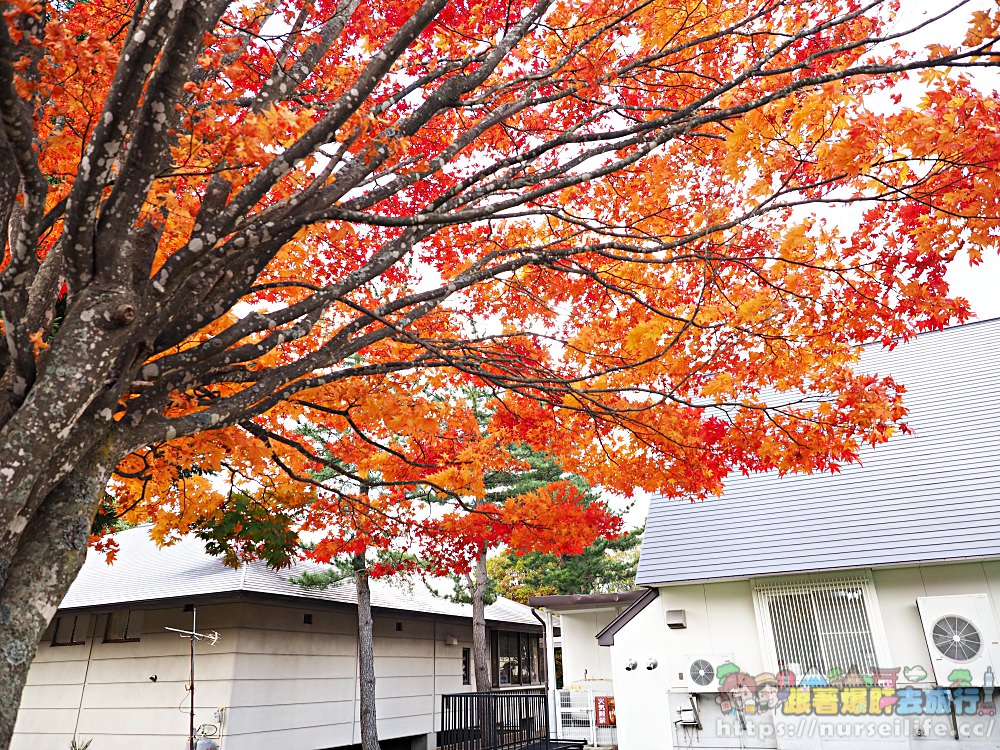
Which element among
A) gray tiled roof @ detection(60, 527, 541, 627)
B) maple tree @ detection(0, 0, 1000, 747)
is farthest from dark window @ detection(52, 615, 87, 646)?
maple tree @ detection(0, 0, 1000, 747)

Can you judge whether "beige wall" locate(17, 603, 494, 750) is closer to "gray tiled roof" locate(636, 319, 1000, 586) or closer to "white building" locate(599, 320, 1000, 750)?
"white building" locate(599, 320, 1000, 750)

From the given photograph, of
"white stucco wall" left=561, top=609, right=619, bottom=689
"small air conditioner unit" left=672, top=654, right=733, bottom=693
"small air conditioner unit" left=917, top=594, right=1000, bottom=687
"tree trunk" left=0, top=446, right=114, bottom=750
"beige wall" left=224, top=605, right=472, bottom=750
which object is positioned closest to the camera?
"tree trunk" left=0, top=446, right=114, bottom=750

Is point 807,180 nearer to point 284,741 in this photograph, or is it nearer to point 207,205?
point 207,205

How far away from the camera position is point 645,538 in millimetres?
11164

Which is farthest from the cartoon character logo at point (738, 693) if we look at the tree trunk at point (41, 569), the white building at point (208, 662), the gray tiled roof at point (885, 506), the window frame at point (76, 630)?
the window frame at point (76, 630)

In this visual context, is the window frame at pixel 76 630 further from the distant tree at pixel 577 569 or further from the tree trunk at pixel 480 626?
the distant tree at pixel 577 569

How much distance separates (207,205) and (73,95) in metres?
1.14

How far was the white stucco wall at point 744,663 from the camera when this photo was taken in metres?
8.30

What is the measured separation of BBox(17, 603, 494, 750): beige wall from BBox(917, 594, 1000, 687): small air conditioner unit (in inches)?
410

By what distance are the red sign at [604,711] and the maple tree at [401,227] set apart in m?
8.24

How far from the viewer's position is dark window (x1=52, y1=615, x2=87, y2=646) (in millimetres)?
12398

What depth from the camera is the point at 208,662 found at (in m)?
10.6

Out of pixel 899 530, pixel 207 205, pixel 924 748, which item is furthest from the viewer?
pixel 899 530

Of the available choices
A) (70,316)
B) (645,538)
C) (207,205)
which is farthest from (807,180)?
(645,538)
